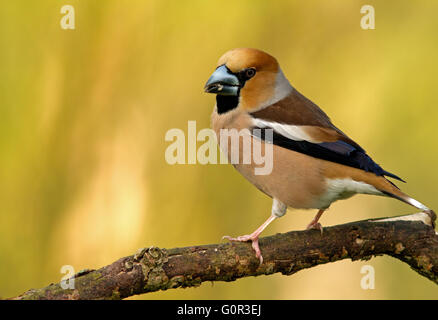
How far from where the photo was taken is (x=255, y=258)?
3.44m

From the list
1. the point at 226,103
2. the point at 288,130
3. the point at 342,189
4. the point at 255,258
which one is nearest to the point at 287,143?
the point at 288,130

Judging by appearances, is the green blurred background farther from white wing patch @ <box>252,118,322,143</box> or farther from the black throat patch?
white wing patch @ <box>252,118,322,143</box>

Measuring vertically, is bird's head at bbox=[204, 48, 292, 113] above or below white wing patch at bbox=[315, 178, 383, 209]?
above

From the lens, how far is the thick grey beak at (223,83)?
3914 mm

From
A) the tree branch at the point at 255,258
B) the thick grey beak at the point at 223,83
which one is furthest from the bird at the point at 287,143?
the tree branch at the point at 255,258

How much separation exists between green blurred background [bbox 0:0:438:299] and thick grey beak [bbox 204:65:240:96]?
109cm

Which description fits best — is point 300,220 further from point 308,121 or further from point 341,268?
point 308,121

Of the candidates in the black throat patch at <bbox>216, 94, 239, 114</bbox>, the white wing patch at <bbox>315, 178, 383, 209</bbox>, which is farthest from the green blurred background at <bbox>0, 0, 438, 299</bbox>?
the white wing patch at <bbox>315, 178, 383, 209</bbox>

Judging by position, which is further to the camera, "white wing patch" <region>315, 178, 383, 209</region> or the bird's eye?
the bird's eye

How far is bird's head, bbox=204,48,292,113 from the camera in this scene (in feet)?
13.1

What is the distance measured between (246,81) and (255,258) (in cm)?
127

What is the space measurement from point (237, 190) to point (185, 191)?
449 mm

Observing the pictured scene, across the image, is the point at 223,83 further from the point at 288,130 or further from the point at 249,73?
the point at 288,130
